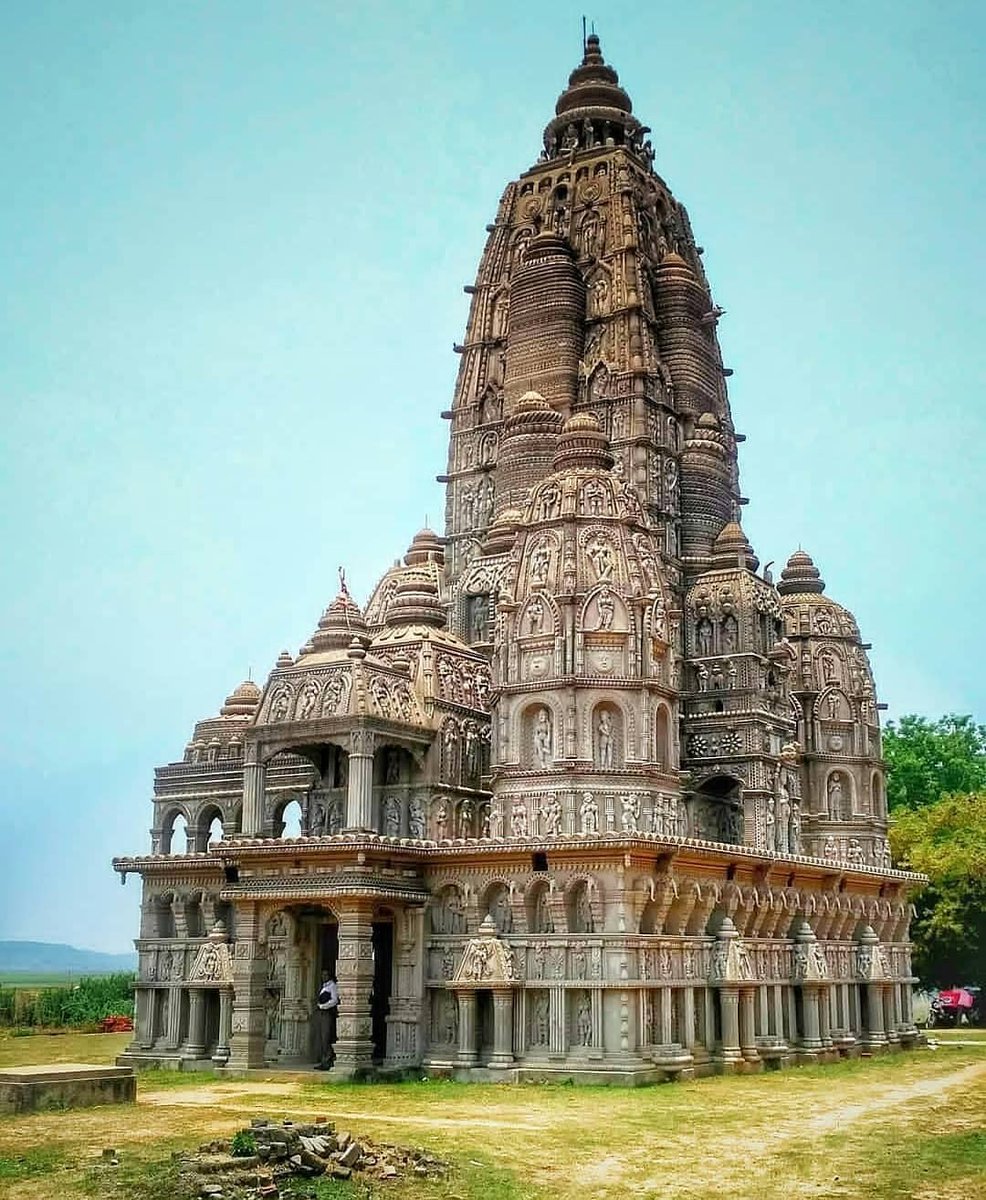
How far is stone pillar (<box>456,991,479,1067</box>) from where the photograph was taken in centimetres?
3012

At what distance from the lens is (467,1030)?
30.2 meters

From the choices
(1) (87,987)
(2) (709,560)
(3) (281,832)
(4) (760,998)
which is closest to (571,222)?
(2) (709,560)

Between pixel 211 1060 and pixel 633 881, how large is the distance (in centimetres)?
1114

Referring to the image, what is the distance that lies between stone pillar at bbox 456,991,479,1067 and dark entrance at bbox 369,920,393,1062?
3.37 m

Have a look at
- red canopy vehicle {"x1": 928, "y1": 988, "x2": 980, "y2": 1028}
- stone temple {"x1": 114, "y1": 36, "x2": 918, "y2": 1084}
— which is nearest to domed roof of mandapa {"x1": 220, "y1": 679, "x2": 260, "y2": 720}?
stone temple {"x1": 114, "y1": 36, "x2": 918, "y2": 1084}

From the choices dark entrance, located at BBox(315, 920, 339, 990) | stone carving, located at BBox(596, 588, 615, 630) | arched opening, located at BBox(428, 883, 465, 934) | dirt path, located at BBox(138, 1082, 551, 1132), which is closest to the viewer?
dirt path, located at BBox(138, 1082, 551, 1132)

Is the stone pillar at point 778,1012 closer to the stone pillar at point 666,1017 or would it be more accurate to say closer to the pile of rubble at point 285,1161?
the stone pillar at point 666,1017

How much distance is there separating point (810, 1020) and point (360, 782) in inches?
506

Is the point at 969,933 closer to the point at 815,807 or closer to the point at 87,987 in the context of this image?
the point at 815,807

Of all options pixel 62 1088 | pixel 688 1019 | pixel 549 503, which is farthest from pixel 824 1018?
pixel 62 1088

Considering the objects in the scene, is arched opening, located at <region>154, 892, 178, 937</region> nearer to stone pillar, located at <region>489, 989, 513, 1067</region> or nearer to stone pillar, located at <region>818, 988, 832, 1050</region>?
stone pillar, located at <region>489, 989, 513, 1067</region>

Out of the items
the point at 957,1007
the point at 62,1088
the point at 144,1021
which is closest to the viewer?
the point at 62,1088

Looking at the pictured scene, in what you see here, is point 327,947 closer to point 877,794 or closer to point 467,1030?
point 467,1030

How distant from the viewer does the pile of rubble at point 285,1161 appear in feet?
52.6
